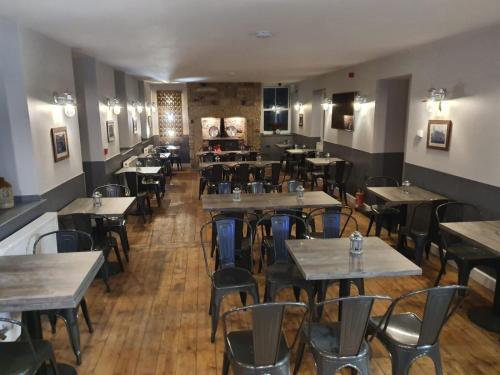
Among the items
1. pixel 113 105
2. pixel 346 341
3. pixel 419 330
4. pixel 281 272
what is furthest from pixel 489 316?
pixel 113 105

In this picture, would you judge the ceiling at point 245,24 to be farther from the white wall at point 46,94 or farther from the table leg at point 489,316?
the table leg at point 489,316

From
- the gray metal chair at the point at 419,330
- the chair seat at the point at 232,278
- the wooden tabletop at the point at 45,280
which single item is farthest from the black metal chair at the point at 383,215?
the wooden tabletop at the point at 45,280

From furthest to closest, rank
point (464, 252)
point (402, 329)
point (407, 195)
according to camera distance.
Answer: point (407, 195) → point (464, 252) → point (402, 329)

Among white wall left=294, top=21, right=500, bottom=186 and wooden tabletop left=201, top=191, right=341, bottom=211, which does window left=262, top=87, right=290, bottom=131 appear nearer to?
white wall left=294, top=21, right=500, bottom=186

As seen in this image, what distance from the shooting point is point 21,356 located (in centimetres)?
216

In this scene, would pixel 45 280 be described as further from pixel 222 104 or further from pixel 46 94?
pixel 222 104

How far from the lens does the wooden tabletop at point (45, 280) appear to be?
2.19 meters

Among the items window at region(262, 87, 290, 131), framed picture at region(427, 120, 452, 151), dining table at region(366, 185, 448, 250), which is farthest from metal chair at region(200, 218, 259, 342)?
window at region(262, 87, 290, 131)

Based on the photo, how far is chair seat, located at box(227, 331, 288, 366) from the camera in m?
2.19

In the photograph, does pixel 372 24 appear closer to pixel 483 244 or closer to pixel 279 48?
pixel 279 48

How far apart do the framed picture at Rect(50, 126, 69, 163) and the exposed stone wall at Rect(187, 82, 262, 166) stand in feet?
24.4

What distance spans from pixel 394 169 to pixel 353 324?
204 inches

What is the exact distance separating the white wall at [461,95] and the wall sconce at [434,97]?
0.25 feet

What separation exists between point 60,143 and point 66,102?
498mm
